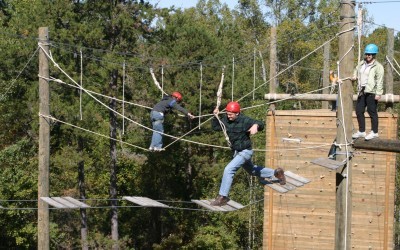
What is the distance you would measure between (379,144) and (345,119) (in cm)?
73

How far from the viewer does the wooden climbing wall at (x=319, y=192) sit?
14242 mm

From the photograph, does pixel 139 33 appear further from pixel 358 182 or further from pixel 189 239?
pixel 358 182

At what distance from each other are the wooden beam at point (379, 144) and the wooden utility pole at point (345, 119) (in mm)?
405

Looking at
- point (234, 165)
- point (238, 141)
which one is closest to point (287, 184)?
point (234, 165)

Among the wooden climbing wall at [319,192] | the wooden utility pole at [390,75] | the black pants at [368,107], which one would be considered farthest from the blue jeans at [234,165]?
the wooden utility pole at [390,75]

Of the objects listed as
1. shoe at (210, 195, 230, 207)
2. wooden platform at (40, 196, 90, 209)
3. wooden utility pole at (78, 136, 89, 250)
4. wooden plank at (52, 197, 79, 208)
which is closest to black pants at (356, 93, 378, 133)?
shoe at (210, 195, 230, 207)

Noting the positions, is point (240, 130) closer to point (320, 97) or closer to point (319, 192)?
point (320, 97)

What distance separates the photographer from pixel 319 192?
578 inches

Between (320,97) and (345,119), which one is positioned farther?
(320,97)

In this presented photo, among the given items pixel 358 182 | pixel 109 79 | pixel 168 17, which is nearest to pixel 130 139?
pixel 109 79

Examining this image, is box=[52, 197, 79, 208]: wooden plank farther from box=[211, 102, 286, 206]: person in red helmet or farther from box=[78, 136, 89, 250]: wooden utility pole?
box=[78, 136, 89, 250]: wooden utility pole

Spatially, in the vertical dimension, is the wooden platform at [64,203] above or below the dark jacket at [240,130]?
below

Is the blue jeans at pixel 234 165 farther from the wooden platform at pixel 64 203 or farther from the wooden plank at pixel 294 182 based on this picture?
the wooden platform at pixel 64 203

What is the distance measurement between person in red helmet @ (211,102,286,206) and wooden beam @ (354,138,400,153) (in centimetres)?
120
